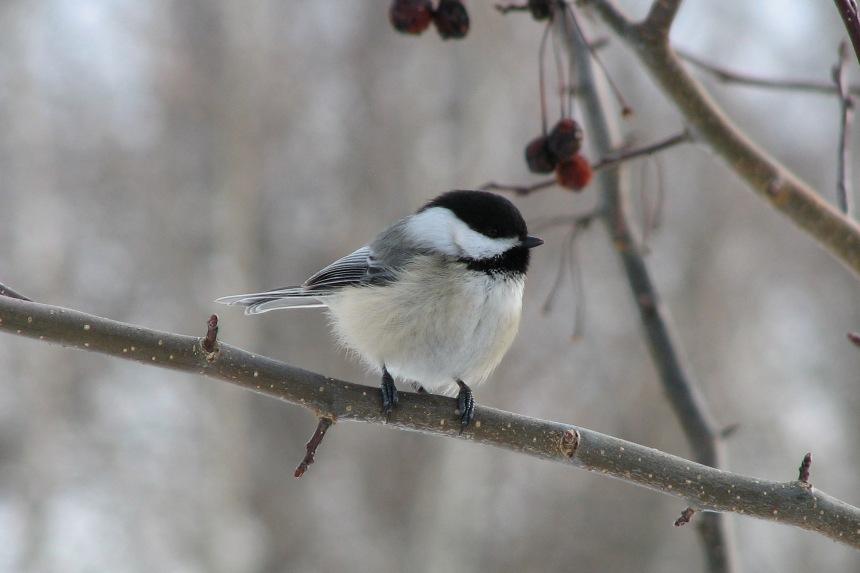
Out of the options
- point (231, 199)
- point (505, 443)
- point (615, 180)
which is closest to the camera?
point (505, 443)

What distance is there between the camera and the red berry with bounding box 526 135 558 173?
7.01 ft

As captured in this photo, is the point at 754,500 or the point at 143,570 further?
the point at 143,570

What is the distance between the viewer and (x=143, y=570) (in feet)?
26.8

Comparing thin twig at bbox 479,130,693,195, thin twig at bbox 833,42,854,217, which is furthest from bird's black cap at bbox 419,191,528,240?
thin twig at bbox 833,42,854,217

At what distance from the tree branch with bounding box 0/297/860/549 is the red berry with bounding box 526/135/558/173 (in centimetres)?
74

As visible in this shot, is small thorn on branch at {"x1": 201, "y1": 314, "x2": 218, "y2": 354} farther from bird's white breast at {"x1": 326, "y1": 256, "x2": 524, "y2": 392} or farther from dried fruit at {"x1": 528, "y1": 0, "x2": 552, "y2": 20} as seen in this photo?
dried fruit at {"x1": 528, "y1": 0, "x2": 552, "y2": 20}

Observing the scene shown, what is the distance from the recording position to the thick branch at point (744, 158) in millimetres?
1829

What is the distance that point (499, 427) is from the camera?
168 cm

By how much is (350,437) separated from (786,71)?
835 cm

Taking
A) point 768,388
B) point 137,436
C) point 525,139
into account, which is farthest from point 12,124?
point 768,388

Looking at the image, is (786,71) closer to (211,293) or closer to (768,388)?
(768,388)

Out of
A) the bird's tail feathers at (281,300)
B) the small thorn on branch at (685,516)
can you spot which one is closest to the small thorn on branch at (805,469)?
the small thorn on branch at (685,516)

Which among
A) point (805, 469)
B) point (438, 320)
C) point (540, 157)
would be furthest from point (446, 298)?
point (805, 469)

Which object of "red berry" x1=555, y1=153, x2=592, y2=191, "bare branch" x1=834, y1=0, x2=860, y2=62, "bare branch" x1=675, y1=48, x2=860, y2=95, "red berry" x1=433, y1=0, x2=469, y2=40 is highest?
"bare branch" x1=834, y1=0, x2=860, y2=62
